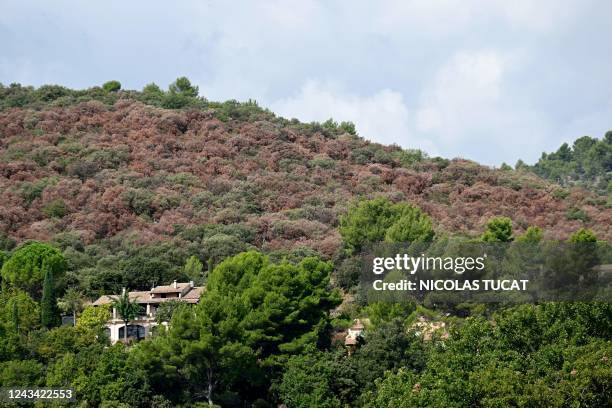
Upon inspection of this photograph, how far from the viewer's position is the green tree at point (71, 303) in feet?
181

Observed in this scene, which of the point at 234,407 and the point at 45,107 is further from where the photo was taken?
the point at 45,107

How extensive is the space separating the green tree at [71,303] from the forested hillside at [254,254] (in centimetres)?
10

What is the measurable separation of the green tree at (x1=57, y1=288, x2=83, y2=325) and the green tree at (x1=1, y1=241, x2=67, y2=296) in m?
1.54

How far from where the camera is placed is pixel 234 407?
46.9 metres

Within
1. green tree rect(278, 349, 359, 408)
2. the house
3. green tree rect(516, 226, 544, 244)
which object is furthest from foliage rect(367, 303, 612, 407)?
the house

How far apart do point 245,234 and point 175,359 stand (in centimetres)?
2867

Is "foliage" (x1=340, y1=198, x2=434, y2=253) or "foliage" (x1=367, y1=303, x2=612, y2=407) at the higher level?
"foliage" (x1=340, y1=198, x2=434, y2=253)

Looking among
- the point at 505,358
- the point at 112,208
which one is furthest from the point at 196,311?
the point at 112,208

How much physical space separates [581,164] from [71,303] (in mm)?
110768

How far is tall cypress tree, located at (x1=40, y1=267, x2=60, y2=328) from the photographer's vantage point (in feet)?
168

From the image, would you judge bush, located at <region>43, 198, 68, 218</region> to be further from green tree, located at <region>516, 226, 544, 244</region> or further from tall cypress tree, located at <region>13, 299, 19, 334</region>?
green tree, located at <region>516, 226, 544, 244</region>

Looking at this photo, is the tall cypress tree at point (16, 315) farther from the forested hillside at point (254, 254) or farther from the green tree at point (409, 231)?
the green tree at point (409, 231)

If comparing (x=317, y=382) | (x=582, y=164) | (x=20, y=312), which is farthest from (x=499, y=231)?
(x=582, y=164)

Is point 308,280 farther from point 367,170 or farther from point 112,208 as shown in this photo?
point 367,170
